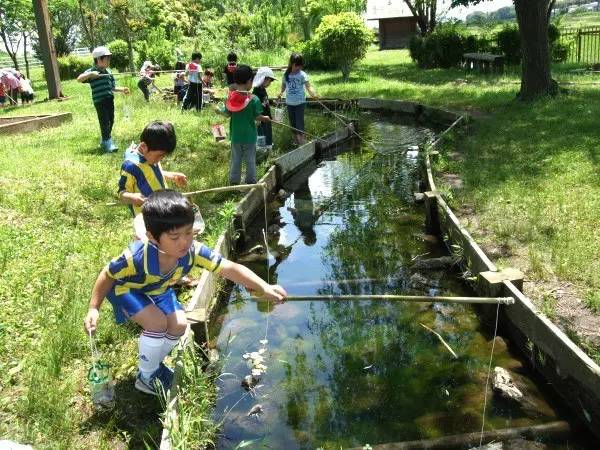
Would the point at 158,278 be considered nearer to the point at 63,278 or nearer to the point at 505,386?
the point at 63,278

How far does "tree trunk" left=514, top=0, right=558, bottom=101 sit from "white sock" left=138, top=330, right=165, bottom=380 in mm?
11821

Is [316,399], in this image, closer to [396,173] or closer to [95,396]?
[95,396]

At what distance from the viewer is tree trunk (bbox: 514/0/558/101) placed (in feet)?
42.1

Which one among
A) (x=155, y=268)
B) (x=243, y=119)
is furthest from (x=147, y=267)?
(x=243, y=119)

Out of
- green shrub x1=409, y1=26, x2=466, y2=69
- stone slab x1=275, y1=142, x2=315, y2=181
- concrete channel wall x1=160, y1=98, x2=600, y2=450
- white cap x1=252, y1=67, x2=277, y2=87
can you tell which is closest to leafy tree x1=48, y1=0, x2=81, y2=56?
green shrub x1=409, y1=26, x2=466, y2=69

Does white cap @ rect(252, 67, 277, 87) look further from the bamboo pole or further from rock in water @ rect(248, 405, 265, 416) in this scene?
the bamboo pole

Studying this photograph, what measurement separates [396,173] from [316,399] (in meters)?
6.73

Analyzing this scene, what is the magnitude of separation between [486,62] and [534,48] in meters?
8.24

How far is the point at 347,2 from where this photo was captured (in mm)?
33188

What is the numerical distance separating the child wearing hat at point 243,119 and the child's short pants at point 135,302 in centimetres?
457

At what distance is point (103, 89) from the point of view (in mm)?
9672

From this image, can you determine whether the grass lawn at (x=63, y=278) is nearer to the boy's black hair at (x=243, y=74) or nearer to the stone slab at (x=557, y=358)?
the boy's black hair at (x=243, y=74)

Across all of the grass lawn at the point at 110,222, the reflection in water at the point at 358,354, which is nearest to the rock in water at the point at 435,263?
the reflection in water at the point at 358,354

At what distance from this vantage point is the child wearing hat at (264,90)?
31.4 ft
